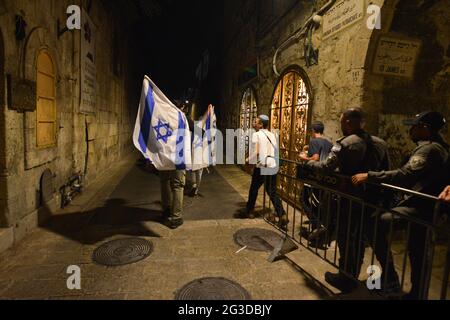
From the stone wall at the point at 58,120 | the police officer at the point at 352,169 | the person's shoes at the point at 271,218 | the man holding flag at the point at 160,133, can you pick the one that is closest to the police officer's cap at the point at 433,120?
the police officer at the point at 352,169

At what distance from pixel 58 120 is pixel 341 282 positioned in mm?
5747

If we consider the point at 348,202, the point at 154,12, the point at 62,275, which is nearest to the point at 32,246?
the point at 62,275

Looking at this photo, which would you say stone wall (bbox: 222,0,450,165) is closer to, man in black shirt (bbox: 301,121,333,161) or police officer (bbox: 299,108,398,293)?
man in black shirt (bbox: 301,121,333,161)

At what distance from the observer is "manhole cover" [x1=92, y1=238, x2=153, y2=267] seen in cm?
379

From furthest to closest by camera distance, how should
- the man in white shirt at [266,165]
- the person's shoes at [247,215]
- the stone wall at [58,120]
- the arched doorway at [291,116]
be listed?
the arched doorway at [291,116], the person's shoes at [247,215], the man in white shirt at [266,165], the stone wall at [58,120]

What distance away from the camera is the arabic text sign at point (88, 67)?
7089mm

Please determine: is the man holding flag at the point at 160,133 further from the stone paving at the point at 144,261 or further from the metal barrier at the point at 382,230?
the metal barrier at the point at 382,230

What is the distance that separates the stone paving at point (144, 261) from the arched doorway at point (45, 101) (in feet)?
4.95

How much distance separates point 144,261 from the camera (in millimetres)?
3801

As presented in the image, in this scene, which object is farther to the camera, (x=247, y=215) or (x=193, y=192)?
(x=193, y=192)

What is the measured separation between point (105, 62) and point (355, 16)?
822 cm

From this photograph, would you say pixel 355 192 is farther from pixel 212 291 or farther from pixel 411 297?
pixel 212 291

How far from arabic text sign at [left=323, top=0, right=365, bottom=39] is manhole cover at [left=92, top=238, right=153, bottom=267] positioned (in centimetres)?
484

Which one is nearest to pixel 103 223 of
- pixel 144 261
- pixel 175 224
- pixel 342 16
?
pixel 175 224
